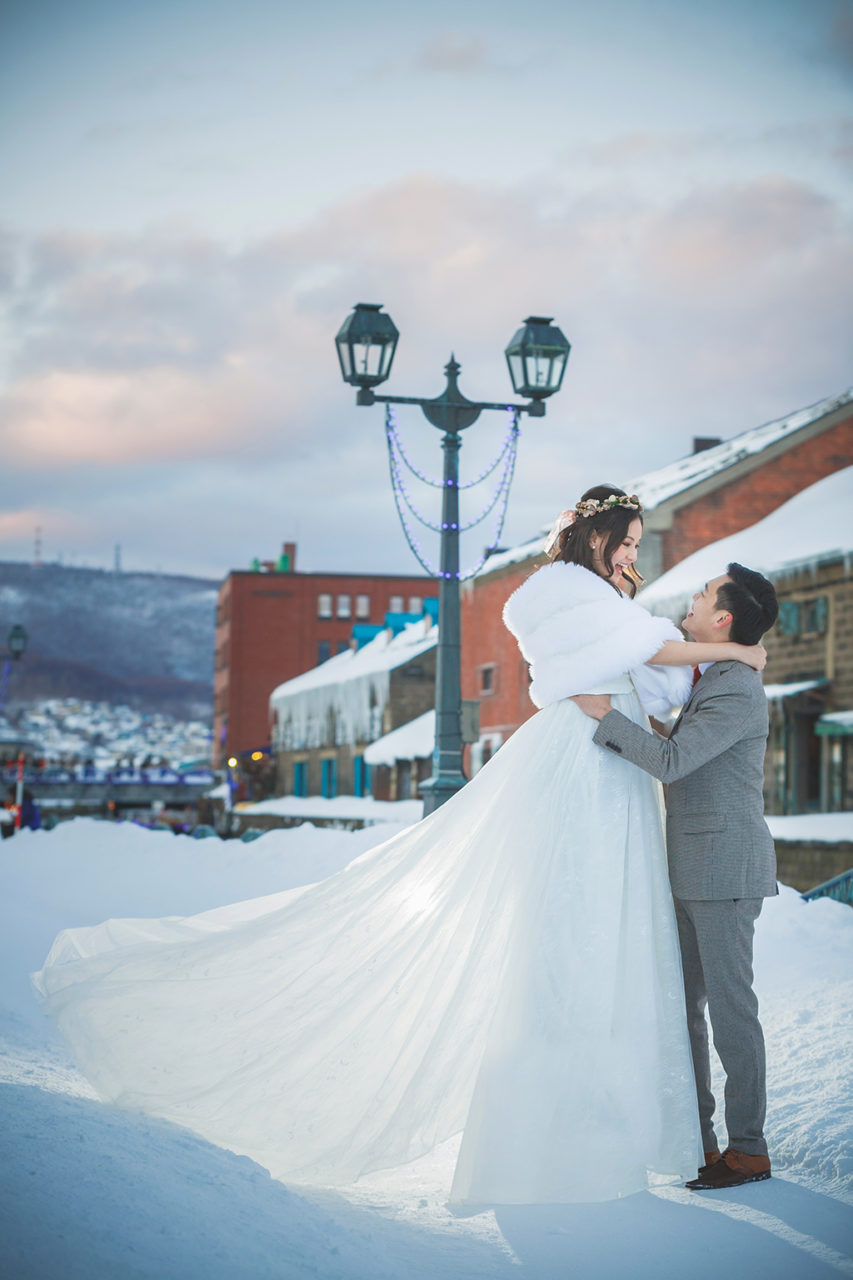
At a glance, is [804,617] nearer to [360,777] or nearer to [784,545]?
[784,545]

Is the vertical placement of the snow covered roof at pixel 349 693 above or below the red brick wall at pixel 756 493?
below

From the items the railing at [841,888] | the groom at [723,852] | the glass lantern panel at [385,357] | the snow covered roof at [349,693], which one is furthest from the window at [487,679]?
the groom at [723,852]

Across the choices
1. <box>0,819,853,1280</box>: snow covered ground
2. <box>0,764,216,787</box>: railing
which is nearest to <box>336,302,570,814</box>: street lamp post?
<box>0,819,853,1280</box>: snow covered ground

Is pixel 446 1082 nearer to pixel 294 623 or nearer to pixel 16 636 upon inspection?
pixel 16 636

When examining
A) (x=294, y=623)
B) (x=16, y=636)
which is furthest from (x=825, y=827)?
(x=294, y=623)

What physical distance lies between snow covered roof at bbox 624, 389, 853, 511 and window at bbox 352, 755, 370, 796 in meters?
14.7

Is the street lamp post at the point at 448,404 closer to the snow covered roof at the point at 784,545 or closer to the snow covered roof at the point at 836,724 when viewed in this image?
the snow covered roof at the point at 784,545

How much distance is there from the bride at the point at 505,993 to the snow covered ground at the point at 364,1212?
0.41 ft

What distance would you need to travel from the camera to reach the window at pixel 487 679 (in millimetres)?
31328

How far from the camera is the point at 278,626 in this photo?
73562mm

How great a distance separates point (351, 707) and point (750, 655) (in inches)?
1517

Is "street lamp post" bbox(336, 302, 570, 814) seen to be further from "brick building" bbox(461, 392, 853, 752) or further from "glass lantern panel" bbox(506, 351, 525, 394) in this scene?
"brick building" bbox(461, 392, 853, 752)

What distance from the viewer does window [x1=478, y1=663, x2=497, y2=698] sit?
1233 inches

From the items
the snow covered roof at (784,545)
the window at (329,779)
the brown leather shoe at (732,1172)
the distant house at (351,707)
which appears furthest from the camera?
the window at (329,779)
